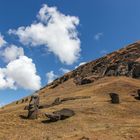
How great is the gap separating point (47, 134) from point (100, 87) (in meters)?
35.5

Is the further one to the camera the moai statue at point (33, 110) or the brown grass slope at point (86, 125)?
the moai statue at point (33, 110)

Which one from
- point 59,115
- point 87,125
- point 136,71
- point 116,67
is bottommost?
point 87,125

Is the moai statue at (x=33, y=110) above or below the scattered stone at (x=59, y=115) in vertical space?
above

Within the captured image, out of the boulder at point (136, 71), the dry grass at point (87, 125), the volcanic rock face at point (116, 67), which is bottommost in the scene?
the dry grass at point (87, 125)

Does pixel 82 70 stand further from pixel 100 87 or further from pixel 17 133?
pixel 17 133

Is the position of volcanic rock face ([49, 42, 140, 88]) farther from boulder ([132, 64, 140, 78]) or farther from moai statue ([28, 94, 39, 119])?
moai statue ([28, 94, 39, 119])

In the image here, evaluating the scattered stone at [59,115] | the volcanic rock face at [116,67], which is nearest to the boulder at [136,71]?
the volcanic rock face at [116,67]

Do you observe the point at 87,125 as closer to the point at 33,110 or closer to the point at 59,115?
the point at 59,115

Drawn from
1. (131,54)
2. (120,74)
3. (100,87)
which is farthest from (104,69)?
(100,87)

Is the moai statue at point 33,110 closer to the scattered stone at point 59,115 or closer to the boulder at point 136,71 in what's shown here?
Answer: the scattered stone at point 59,115

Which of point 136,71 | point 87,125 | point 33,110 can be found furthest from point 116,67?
point 87,125

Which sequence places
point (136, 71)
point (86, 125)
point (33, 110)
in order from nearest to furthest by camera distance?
point (86, 125) → point (33, 110) → point (136, 71)

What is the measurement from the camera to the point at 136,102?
49969 millimetres

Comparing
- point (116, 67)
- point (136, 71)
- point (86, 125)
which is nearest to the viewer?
point (86, 125)
